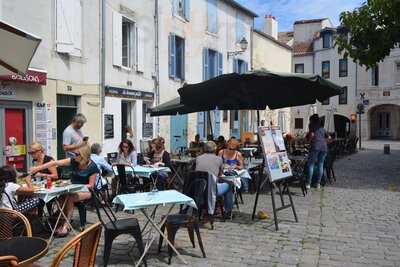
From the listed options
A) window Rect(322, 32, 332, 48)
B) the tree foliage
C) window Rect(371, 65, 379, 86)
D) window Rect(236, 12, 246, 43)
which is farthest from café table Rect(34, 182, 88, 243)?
window Rect(322, 32, 332, 48)

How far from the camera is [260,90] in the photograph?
8.99 metres

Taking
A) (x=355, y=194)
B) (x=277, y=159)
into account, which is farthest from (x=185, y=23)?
(x=277, y=159)

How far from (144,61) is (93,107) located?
11.0 ft

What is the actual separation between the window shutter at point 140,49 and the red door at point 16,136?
18.2 ft

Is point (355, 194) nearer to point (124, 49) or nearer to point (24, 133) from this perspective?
point (24, 133)

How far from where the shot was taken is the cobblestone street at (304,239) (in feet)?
18.5

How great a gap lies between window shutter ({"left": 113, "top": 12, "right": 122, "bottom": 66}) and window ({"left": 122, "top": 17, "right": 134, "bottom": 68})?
0.96 meters

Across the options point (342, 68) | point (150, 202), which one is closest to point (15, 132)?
point (150, 202)

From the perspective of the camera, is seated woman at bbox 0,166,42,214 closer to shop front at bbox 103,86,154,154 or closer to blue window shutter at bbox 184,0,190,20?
shop front at bbox 103,86,154,154

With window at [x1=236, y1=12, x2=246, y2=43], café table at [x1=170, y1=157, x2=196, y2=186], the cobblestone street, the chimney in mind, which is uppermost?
the chimney

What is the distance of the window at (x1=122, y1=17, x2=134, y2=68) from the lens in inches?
626

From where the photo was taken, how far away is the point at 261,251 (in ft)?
19.7

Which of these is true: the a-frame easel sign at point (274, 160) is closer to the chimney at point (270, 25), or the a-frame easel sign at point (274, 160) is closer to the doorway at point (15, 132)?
the doorway at point (15, 132)

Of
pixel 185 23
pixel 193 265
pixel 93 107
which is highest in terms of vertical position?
pixel 185 23
